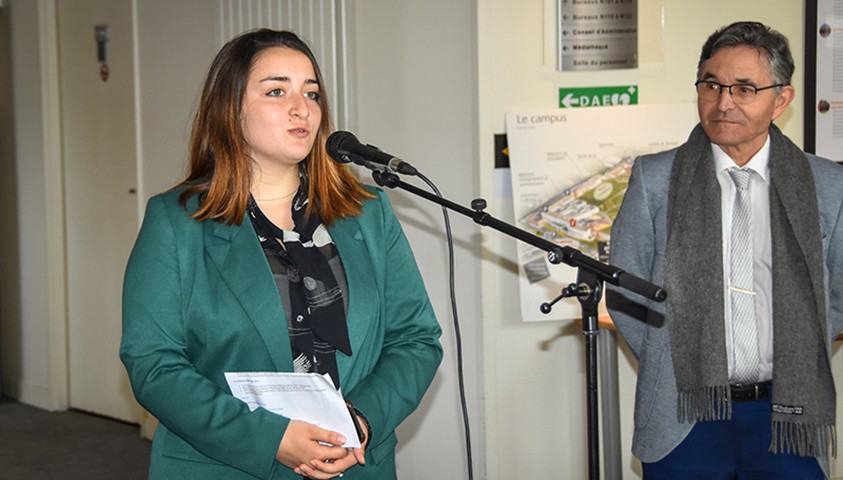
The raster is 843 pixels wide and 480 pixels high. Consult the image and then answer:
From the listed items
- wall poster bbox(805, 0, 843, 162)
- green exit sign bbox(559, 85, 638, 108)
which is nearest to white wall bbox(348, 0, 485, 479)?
green exit sign bbox(559, 85, 638, 108)

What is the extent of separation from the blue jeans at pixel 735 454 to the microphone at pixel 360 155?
36.7 inches

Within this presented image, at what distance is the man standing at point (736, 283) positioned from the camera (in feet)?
7.65

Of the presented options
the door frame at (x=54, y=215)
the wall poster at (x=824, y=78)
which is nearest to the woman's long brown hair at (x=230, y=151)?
the wall poster at (x=824, y=78)

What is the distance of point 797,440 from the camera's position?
2346mm

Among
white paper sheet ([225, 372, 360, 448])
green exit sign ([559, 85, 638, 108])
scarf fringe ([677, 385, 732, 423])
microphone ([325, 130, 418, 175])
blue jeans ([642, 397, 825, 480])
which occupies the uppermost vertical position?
green exit sign ([559, 85, 638, 108])

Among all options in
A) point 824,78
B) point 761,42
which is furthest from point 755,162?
point 824,78

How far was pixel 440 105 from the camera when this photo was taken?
4.00 metres

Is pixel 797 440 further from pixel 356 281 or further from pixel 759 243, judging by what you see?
pixel 356 281

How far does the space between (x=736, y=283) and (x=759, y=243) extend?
113 millimetres

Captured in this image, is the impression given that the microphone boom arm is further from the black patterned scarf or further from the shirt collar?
the shirt collar

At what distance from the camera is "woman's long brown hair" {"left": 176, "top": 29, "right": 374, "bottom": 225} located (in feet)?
6.70

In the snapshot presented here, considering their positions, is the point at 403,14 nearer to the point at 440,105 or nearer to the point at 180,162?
the point at 440,105

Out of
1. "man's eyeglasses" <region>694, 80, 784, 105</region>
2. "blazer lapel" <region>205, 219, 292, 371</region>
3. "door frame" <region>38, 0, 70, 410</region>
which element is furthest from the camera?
"door frame" <region>38, 0, 70, 410</region>

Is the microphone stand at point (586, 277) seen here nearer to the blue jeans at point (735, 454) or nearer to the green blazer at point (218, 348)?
the green blazer at point (218, 348)
